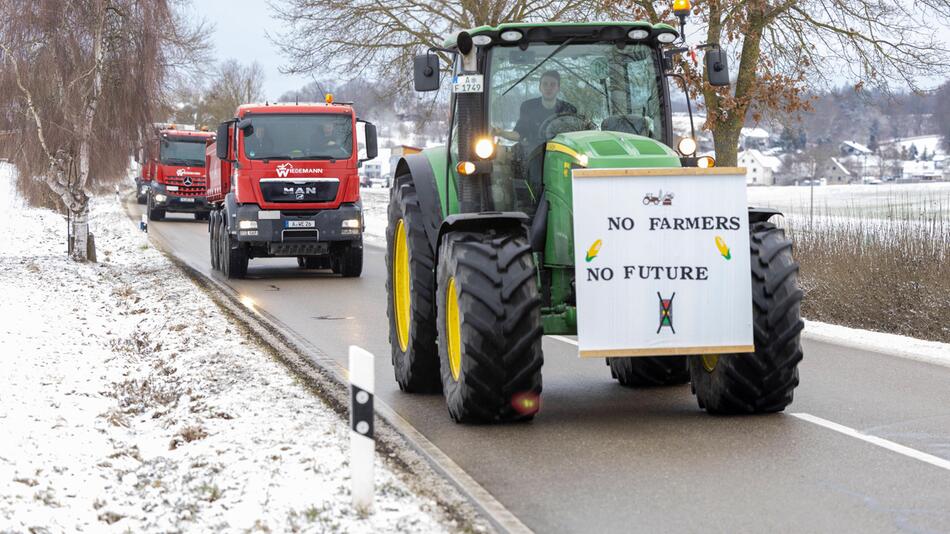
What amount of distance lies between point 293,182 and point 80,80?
4229 millimetres

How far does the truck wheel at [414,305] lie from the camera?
909 cm

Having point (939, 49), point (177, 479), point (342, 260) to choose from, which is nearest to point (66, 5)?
point (342, 260)

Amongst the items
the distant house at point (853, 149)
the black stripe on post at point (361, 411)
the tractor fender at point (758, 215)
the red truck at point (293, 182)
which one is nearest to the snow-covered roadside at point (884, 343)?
the tractor fender at point (758, 215)

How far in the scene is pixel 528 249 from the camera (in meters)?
7.63

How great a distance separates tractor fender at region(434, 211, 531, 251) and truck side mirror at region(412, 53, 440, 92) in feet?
3.60

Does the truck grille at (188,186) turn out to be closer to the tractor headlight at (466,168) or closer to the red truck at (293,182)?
the red truck at (293,182)

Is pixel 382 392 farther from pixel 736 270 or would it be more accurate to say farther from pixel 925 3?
pixel 925 3

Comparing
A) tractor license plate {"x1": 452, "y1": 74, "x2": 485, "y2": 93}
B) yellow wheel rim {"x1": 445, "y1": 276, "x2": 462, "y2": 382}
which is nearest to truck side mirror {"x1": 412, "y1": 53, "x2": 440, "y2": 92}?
tractor license plate {"x1": 452, "y1": 74, "x2": 485, "y2": 93}

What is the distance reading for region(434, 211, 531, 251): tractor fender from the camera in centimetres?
778

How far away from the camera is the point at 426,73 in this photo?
864 centimetres

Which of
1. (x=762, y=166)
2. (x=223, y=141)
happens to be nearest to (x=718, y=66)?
(x=223, y=141)

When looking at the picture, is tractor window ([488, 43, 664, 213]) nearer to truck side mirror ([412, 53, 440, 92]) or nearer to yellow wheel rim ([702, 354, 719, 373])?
truck side mirror ([412, 53, 440, 92])

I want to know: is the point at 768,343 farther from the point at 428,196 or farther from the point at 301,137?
the point at 301,137

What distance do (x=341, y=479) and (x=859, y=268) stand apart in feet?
36.9
